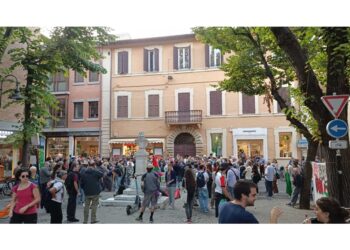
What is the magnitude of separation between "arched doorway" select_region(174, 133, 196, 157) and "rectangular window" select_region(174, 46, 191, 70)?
149 inches

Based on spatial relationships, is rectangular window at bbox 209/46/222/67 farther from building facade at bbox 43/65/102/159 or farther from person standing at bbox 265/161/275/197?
person standing at bbox 265/161/275/197

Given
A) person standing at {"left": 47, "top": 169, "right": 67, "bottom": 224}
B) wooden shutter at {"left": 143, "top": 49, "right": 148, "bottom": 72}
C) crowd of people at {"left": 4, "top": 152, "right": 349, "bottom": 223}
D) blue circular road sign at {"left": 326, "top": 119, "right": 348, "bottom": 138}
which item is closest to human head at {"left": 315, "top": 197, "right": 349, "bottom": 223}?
crowd of people at {"left": 4, "top": 152, "right": 349, "bottom": 223}

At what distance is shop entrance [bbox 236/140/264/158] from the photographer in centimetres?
1619

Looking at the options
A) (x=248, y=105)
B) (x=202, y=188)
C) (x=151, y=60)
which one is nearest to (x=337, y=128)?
(x=202, y=188)

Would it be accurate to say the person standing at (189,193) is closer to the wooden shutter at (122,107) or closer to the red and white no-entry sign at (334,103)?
the red and white no-entry sign at (334,103)

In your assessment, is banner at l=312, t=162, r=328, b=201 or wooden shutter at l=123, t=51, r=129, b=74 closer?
banner at l=312, t=162, r=328, b=201

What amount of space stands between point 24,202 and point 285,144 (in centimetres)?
1430

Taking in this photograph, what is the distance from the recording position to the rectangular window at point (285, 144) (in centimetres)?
1690

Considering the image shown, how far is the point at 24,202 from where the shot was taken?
5.04m

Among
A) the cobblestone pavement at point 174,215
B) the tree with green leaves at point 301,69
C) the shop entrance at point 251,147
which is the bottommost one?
the cobblestone pavement at point 174,215

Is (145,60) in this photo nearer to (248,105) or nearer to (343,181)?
(248,105)

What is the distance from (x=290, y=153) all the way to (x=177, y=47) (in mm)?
8306

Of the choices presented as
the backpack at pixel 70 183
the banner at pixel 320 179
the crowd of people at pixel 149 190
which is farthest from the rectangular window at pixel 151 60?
the banner at pixel 320 179

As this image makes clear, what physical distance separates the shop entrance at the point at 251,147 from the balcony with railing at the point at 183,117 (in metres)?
2.66
